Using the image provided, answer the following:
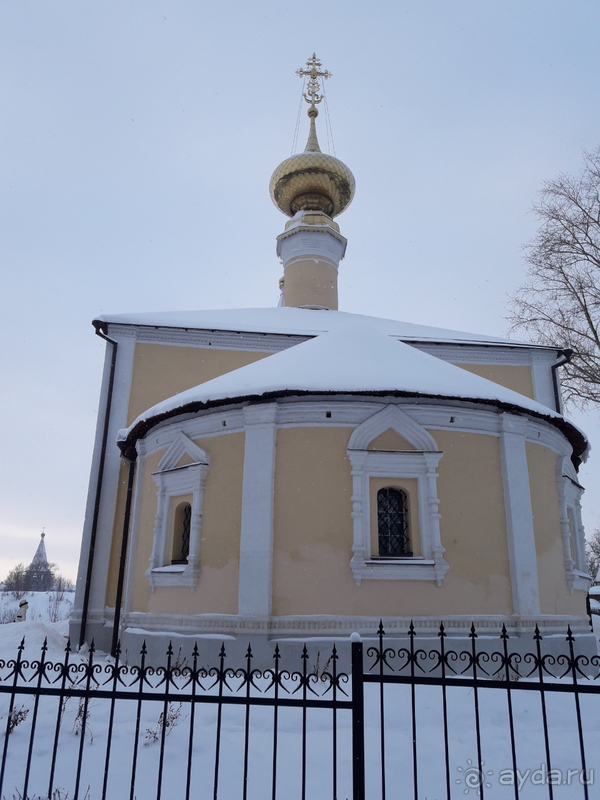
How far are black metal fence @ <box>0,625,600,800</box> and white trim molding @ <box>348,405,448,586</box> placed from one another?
5.94 ft

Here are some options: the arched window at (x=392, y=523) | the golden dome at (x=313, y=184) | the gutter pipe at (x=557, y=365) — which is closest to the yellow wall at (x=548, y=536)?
the arched window at (x=392, y=523)

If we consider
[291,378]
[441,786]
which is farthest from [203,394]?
[441,786]

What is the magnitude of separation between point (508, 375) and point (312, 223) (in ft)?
19.7

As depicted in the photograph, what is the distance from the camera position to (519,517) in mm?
7207

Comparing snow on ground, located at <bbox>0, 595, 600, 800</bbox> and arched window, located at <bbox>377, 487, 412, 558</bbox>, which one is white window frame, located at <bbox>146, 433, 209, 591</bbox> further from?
snow on ground, located at <bbox>0, 595, 600, 800</bbox>

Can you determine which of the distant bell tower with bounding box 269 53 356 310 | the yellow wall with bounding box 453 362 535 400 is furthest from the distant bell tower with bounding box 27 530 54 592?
the yellow wall with bounding box 453 362 535 400

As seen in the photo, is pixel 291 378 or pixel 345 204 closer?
pixel 291 378

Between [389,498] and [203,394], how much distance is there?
2.56m

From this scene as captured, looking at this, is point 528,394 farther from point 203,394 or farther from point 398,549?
point 203,394

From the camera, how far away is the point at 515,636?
6777 millimetres

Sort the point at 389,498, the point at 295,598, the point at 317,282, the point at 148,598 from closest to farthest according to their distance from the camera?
the point at 295,598 < the point at 389,498 < the point at 148,598 < the point at 317,282

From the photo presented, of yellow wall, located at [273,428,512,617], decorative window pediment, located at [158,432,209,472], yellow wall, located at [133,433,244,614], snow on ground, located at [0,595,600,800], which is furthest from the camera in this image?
decorative window pediment, located at [158,432,209,472]

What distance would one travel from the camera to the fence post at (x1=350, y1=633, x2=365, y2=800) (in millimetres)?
2764

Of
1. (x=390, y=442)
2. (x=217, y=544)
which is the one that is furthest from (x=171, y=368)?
(x=390, y=442)
